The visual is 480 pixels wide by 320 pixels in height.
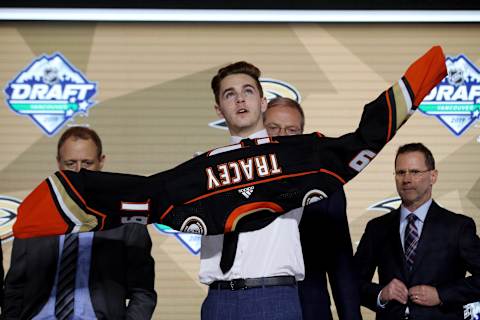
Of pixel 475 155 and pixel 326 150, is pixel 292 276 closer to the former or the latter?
pixel 326 150

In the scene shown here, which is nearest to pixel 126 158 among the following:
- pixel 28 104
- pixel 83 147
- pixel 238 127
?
pixel 28 104

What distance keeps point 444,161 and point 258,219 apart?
9.80 feet

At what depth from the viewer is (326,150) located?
3053 mm

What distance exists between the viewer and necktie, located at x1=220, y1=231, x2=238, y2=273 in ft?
10.3

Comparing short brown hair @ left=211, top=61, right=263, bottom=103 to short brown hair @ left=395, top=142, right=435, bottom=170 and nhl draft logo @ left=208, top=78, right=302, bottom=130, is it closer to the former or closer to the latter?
short brown hair @ left=395, top=142, right=435, bottom=170

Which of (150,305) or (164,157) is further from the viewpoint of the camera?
(164,157)

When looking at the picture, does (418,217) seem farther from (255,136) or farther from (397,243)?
(255,136)

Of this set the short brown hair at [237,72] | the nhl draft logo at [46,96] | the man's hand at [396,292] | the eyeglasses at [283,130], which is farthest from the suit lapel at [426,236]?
the nhl draft logo at [46,96]

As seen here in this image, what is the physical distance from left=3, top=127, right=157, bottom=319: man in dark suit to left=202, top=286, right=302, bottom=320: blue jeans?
64 centimetres

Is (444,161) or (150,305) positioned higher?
(444,161)

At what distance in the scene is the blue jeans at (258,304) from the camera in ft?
10.1

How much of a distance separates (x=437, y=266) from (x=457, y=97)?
1.91 m

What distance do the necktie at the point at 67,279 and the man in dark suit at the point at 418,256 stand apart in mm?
1449

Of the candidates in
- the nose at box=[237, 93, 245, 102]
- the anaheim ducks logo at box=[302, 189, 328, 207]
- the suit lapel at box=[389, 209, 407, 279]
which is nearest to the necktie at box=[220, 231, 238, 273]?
the anaheim ducks logo at box=[302, 189, 328, 207]
